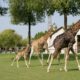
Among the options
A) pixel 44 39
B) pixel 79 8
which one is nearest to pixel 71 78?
pixel 44 39

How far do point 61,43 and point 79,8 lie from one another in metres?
25.4

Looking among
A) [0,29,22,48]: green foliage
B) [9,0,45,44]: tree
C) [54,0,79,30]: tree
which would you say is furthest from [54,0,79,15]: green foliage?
[0,29,22,48]: green foliage

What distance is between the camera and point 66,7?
4488 cm

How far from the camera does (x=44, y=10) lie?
49156mm

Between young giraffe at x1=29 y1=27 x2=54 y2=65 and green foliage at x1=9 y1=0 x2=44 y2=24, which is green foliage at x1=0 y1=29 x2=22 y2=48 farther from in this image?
young giraffe at x1=29 y1=27 x2=54 y2=65

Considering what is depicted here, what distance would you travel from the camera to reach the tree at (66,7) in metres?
44.6

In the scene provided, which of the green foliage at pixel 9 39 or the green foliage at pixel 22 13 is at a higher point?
the green foliage at pixel 22 13

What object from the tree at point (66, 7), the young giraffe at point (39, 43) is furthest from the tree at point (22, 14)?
the young giraffe at point (39, 43)

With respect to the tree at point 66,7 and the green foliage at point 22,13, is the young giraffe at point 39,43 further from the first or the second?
the green foliage at point 22,13

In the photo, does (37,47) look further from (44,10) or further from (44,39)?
(44,10)

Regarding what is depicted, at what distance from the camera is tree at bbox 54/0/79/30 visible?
4456cm

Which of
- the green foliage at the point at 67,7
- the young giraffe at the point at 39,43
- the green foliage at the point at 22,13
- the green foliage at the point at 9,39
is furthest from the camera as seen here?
the green foliage at the point at 9,39

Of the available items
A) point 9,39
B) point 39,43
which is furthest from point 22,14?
point 9,39

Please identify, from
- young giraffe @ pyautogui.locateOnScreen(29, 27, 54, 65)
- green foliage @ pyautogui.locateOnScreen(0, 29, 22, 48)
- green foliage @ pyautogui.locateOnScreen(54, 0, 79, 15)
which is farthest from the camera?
green foliage @ pyautogui.locateOnScreen(0, 29, 22, 48)
